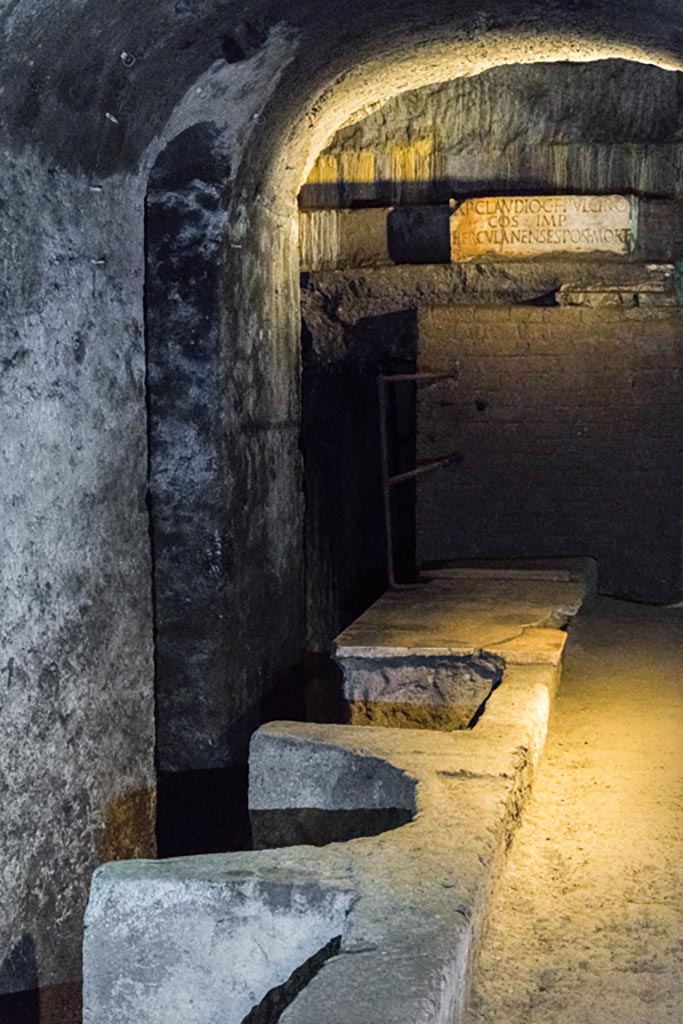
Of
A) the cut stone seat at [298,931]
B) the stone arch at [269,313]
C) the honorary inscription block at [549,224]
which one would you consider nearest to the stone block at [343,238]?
the honorary inscription block at [549,224]

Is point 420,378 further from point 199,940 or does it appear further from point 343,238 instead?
point 199,940

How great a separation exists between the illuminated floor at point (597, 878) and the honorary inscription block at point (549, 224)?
2.63 m

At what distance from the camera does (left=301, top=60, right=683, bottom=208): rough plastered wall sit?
22.0ft

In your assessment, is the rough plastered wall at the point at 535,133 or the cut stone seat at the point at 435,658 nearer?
the cut stone seat at the point at 435,658

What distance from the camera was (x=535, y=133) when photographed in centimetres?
679

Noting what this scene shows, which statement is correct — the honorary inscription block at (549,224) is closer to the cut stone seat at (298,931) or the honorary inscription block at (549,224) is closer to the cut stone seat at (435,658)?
the cut stone seat at (435,658)

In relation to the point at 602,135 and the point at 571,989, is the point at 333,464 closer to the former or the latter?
the point at 602,135

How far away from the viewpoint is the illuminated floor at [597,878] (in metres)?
2.61

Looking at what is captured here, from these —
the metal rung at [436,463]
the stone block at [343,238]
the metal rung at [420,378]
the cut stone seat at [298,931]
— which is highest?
the stone block at [343,238]

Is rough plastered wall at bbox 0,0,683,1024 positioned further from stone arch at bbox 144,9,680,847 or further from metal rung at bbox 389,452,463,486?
metal rung at bbox 389,452,463,486

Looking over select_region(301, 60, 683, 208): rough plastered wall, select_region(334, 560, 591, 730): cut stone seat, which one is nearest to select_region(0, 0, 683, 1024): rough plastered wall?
select_region(334, 560, 591, 730): cut stone seat

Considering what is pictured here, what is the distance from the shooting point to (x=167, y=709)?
16.8 ft

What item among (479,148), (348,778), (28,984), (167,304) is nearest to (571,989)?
(348,778)

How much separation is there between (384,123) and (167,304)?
2482 mm
